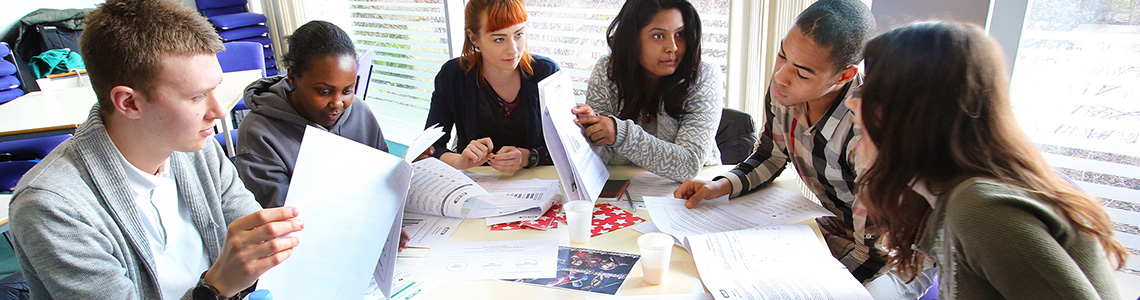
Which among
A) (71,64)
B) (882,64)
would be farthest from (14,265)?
(882,64)

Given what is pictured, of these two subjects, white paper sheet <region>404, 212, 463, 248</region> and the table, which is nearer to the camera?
white paper sheet <region>404, 212, 463, 248</region>

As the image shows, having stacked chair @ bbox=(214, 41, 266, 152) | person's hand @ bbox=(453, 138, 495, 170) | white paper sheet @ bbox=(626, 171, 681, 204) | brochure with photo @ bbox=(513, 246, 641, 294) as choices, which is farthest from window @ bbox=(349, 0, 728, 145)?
brochure with photo @ bbox=(513, 246, 641, 294)

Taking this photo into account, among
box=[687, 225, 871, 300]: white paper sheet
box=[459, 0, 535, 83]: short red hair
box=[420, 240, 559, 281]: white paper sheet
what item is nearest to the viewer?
Result: box=[687, 225, 871, 300]: white paper sheet

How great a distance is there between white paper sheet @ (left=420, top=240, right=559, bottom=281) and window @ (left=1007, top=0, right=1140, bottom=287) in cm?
143

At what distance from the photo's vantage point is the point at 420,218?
1.29m

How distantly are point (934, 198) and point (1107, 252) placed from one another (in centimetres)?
20

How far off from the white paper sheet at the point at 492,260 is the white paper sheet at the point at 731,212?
0.82 feet

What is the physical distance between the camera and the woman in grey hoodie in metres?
1.34

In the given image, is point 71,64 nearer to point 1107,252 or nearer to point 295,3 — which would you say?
point 295,3

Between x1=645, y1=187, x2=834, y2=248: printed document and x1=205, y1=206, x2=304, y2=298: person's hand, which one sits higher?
x1=205, y1=206, x2=304, y2=298: person's hand

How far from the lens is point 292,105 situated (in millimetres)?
1438

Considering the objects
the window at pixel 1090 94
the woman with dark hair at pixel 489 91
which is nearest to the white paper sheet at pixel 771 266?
the woman with dark hair at pixel 489 91

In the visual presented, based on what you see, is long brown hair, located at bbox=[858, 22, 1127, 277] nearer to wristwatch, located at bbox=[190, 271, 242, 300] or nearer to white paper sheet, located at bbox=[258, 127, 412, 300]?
white paper sheet, located at bbox=[258, 127, 412, 300]

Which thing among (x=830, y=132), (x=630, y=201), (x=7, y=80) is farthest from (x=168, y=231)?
(x=7, y=80)
